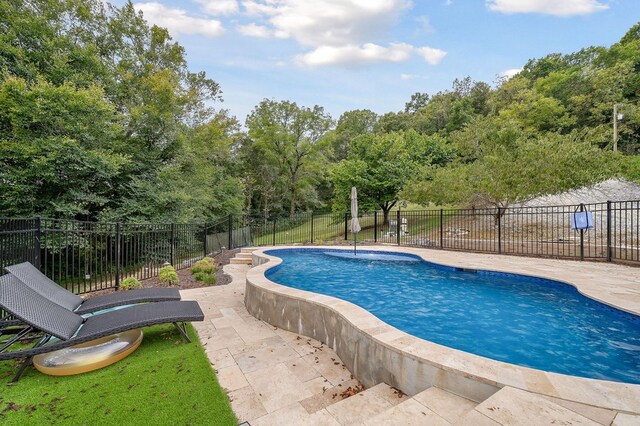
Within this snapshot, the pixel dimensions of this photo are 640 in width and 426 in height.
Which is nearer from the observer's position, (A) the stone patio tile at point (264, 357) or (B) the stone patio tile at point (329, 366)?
(B) the stone patio tile at point (329, 366)

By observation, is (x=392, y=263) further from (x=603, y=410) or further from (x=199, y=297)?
(x=603, y=410)

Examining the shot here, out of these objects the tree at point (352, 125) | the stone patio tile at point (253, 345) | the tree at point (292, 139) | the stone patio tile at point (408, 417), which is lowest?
the stone patio tile at point (253, 345)

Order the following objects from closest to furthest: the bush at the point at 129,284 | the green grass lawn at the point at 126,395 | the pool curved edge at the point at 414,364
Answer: the pool curved edge at the point at 414,364 < the green grass lawn at the point at 126,395 < the bush at the point at 129,284

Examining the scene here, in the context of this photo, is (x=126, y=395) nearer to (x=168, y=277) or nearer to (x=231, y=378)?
(x=231, y=378)

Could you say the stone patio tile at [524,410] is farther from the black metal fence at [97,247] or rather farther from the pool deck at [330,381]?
the black metal fence at [97,247]

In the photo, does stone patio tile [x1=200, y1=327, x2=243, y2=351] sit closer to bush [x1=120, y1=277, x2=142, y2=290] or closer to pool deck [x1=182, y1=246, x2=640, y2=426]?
pool deck [x1=182, y1=246, x2=640, y2=426]

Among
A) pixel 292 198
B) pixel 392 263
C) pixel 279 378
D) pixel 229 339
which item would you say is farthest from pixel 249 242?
pixel 292 198

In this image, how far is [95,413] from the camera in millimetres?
2207

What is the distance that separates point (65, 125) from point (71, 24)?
7.73 meters

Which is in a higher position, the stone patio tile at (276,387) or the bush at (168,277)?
the bush at (168,277)

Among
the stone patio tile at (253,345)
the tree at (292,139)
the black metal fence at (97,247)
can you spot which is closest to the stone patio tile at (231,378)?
the stone patio tile at (253,345)

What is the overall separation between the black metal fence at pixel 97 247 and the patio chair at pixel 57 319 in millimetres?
1592

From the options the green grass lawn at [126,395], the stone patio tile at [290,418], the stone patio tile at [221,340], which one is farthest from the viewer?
the stone patio tile at [221,340]

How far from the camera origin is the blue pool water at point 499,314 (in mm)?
3037
